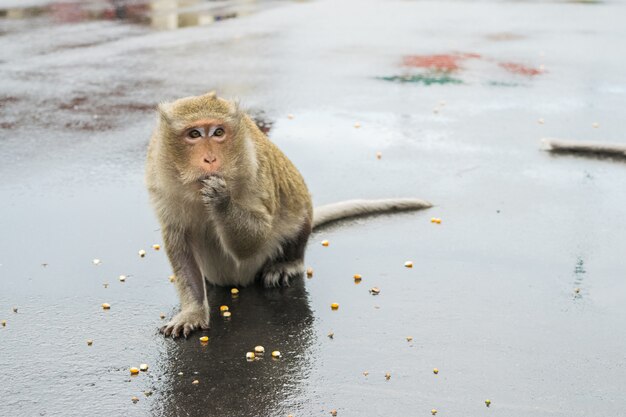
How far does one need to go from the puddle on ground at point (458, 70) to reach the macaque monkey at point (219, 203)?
676 centimetres

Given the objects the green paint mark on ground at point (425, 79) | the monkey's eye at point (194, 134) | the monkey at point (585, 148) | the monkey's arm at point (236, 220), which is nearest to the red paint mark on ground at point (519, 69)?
the green paint mark on ground at point (425, 79)

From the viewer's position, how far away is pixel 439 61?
14.1 m

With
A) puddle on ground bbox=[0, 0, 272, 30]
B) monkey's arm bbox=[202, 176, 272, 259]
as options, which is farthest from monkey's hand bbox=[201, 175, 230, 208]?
puddle on ground bbox=[0, 0, 272, 30]

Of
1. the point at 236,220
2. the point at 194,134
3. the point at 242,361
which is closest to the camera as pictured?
the point at 194,134

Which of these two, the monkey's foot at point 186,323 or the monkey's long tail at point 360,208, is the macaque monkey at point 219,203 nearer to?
the monkey's foot at point 186,323

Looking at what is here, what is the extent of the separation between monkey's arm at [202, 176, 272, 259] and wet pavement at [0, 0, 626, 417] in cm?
41

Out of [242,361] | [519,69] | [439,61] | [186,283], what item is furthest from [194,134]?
[439,61]

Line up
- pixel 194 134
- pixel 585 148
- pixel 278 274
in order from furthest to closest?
1. pixel 585 148
2. pixel 278 274
3. pixel 194 134

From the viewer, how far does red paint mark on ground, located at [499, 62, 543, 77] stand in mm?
13289

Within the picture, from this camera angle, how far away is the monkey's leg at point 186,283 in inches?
215

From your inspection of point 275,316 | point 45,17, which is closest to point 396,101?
point 275,316

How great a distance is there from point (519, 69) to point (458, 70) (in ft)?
2.77

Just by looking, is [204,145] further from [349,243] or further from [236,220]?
[349,243]

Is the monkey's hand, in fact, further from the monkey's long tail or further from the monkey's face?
the monkey's long tail
